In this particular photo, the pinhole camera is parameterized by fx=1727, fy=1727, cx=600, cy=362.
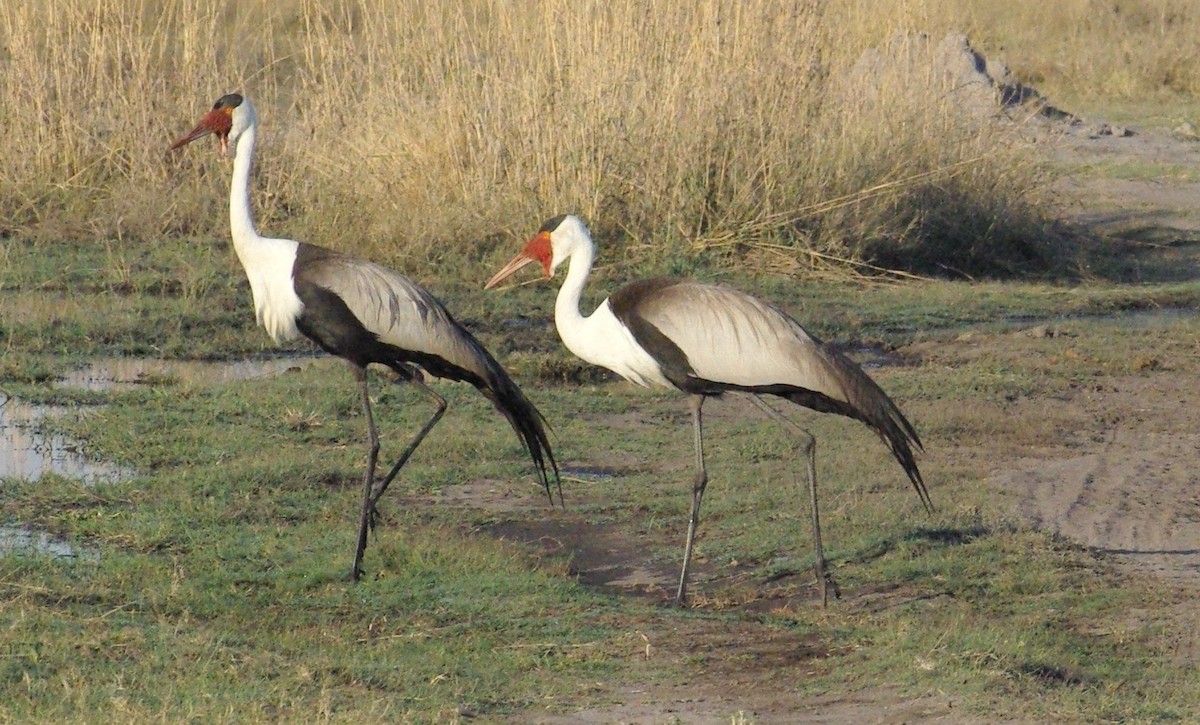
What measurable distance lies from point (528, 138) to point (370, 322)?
4589mm

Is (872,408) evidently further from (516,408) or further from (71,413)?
(71,413)

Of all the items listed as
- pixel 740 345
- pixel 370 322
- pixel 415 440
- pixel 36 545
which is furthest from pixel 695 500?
pixel 36 545

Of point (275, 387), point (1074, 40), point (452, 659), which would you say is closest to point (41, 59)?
point (275, 387)

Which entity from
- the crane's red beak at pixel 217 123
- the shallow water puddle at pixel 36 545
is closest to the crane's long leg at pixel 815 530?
the shallow water puddle at pixel 36 545

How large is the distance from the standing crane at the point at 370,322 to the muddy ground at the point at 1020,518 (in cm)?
45

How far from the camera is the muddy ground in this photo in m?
4.31

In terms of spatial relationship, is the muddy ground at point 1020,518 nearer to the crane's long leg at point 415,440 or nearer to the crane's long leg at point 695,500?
the crane's long leg at point 695,500

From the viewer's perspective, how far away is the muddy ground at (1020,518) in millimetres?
4312

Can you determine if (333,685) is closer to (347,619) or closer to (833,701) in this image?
(347,619)

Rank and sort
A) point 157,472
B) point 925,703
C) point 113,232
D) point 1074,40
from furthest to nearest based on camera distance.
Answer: point 1074,40
point 113,232
point 157,472
point 925,703

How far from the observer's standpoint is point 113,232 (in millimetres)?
10805

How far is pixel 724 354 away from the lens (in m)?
5.56

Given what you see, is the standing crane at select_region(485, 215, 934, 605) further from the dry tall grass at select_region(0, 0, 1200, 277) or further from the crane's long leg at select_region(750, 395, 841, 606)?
the dry tall grass at select_region(0, 0, 1200, 277)

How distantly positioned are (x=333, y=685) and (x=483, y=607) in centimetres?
87
